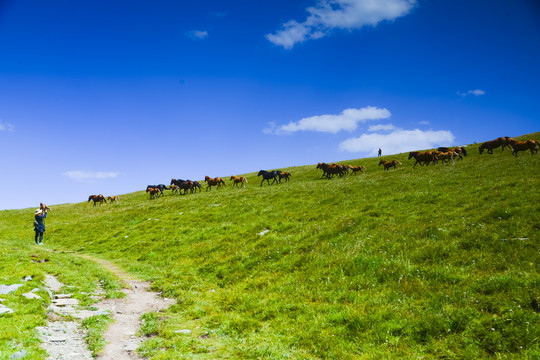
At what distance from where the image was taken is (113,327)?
9.08m

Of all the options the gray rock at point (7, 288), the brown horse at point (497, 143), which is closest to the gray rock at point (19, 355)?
the gray rock at point (7, 288)

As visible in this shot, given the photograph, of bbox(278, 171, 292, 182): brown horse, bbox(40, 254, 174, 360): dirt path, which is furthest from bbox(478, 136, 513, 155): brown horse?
bbox(40, 254, 174, 360): dirt path

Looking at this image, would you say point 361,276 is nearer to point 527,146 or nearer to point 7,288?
point 7,288

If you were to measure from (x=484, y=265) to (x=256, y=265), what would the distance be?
947 cm

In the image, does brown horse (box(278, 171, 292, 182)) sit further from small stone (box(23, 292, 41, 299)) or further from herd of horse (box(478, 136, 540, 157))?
small stone (box(23, 292, 41, 299))

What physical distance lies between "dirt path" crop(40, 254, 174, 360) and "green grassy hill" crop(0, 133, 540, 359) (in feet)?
2.04

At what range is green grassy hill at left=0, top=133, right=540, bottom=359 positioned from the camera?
700cm

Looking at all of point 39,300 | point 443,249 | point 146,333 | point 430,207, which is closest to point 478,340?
point 443,249

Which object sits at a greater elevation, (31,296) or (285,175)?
(285,175)

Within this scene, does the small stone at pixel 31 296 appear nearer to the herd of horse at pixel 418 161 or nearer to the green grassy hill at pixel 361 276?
the green grassy hill at pixel 361 276

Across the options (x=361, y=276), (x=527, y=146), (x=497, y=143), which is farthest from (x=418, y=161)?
(x=361, y=276)

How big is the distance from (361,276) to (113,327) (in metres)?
8.77

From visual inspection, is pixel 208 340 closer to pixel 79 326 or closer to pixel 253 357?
pixel 253 357

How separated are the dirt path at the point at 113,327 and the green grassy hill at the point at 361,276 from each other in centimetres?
62
